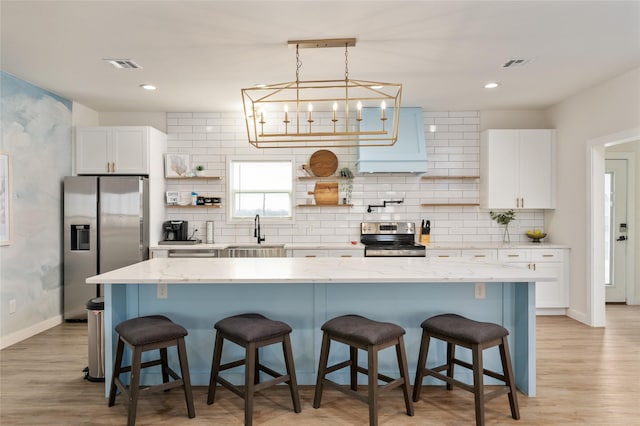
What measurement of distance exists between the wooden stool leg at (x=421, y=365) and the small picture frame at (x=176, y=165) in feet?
13.3

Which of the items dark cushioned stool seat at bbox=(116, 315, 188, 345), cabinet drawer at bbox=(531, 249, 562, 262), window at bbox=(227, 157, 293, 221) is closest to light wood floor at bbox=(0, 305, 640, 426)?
dark cushioned stool seat at bbox=(116, 315, 188, 345)

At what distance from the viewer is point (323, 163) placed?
5.84 metres

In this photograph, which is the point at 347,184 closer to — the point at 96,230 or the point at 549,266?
the point at 549,266

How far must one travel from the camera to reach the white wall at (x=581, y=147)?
4273 mm

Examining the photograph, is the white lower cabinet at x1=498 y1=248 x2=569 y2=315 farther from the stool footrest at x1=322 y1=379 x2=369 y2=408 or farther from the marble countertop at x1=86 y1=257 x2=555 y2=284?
the stool footrest at x1=322 y1=379 x2=369 y2=408

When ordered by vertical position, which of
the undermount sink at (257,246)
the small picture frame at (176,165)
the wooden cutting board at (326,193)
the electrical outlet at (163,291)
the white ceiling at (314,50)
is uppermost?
the white ceiling at (314,50)

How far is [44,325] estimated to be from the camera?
467 cm

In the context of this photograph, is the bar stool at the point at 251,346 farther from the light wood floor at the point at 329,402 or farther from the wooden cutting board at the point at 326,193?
the wooden cutting board at the point at 326,193

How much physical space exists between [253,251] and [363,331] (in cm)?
304

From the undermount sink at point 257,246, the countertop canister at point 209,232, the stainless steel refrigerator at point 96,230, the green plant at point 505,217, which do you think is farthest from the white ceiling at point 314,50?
the undermount sink at point 257,246

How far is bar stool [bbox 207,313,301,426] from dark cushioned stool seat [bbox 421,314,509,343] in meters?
0.92

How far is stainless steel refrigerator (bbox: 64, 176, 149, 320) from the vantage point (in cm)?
497

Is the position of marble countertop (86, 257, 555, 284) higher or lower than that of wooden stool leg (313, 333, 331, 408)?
higher

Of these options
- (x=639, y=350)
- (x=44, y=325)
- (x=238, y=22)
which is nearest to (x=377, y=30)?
(x=238, y=22)
